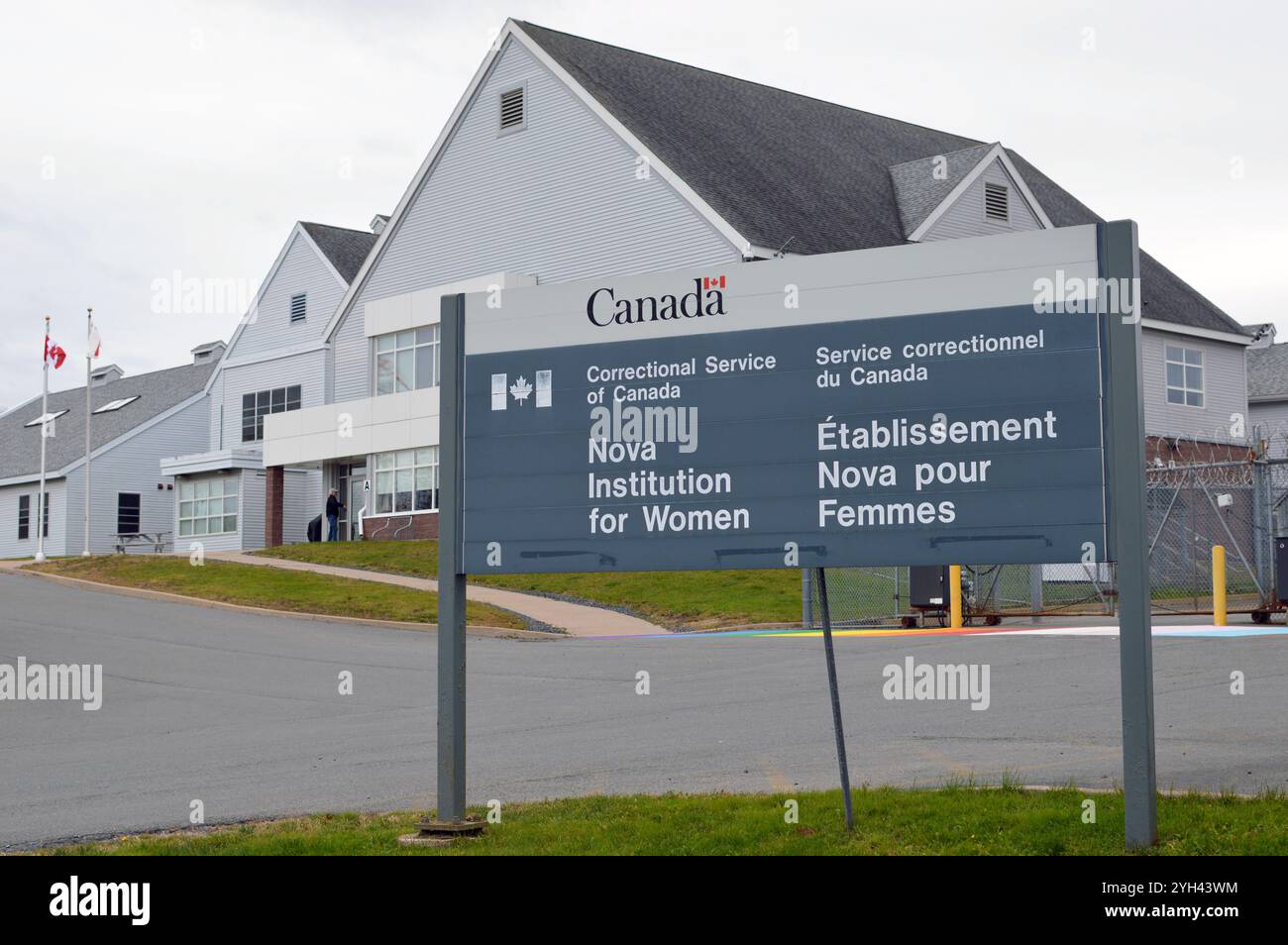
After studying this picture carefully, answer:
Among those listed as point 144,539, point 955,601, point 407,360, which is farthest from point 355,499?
point 955,601

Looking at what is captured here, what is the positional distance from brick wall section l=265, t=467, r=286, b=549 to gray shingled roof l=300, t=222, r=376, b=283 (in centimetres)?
636

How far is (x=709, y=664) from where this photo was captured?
57.5 feet

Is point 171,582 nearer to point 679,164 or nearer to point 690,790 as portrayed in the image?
point 679,164

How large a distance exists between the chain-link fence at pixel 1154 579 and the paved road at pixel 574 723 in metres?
4.19

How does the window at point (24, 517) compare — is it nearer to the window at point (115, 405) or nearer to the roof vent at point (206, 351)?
the window at point (115, 405)

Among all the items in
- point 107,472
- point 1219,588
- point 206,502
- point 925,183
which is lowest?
point 1219,588

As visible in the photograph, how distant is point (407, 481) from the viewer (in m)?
39.8

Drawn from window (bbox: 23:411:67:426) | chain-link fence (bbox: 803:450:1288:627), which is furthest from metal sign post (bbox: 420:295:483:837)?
window (bbox: 23:411:67:426)

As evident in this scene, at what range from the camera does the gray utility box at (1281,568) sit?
20.1 meters

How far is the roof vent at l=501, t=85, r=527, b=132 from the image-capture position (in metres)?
36.8

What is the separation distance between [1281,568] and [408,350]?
25462 millimetres

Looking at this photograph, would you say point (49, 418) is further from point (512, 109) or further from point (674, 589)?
point (674, 589)
